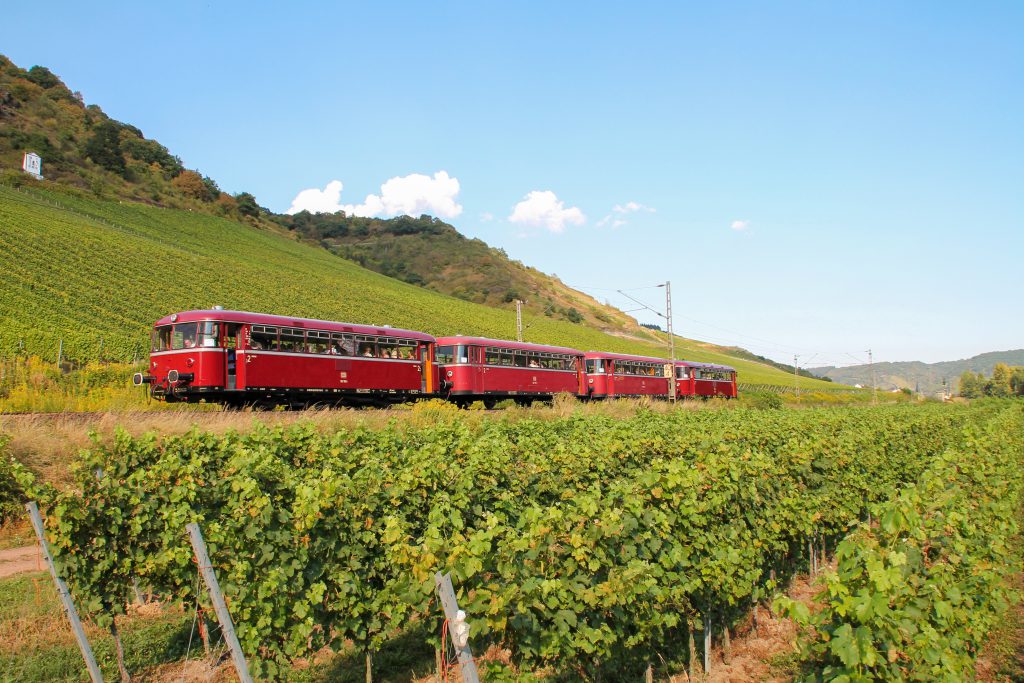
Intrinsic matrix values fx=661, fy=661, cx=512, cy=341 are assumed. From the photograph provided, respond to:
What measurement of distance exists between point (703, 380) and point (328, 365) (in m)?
34.5

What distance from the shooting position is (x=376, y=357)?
24.2 m

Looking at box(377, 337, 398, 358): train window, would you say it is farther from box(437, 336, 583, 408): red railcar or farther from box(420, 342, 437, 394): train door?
box(437, 336, 583, 408): red railcar

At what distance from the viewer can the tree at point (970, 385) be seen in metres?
138

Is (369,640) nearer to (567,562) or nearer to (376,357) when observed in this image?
(567,562)

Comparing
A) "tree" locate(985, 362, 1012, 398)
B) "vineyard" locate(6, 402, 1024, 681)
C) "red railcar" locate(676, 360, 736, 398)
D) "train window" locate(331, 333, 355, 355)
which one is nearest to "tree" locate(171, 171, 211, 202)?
"red railcar" locate(676, 360, 736, 398)

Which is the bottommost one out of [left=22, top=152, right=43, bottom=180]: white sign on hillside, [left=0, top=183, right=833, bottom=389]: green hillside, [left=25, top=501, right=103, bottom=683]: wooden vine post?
[left=25, top=501, right=103, bottom=683]: wooden vine post

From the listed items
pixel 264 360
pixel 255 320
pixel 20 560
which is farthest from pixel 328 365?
pixel 20 560

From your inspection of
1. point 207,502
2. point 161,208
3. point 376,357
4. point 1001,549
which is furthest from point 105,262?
point 1001,549

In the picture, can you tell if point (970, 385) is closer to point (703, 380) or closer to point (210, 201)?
point (703, 380)

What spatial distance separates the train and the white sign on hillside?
46.3m

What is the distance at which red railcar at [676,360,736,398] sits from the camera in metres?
46.6

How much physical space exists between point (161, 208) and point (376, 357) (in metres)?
55.5

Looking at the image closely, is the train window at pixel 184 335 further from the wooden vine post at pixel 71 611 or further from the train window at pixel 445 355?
the wooden vine post at pixel 71 611

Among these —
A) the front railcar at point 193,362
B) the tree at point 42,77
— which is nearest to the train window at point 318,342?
the front railcar at point 193,362
